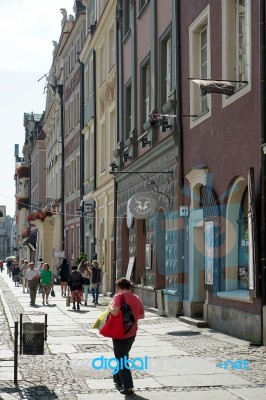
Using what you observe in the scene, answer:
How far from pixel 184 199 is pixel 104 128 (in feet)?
51.3

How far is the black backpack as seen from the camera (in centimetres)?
1028

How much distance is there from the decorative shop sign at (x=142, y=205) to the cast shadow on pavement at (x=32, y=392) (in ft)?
43.6

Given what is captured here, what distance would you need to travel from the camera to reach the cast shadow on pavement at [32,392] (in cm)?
978

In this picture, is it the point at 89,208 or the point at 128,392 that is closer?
the point at 128,392

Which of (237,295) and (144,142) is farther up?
(144,142)

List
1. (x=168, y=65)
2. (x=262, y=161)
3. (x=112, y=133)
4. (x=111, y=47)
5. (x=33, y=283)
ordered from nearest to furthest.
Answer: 1. (x=262, y=161)
2. (x=168, y=65)
3. (x=33, y=283)
4. (x=112, y=133)
5. (x=111, y=47)

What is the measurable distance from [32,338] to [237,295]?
576cm

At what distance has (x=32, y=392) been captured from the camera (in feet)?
33.2

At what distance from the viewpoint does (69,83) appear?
5012 cm

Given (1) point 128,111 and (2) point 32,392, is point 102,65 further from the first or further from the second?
(2) point 32,392

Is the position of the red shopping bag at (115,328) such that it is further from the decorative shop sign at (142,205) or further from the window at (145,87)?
the window at (145,87)

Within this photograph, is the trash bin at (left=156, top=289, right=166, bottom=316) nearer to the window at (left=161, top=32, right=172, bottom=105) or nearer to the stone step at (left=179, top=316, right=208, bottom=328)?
the stone step at (left=179, top=316, right=208, bottom=328)

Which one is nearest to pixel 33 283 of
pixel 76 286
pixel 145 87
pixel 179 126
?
pixel 76 286

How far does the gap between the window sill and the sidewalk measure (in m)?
0.79
